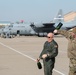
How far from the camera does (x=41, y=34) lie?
68375 millimetres

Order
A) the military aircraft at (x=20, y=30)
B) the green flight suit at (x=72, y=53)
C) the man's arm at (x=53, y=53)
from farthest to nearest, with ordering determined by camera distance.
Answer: the military aircraft at (x=20, y=30), the man's arm at (x=53, y=53), the green flight suit at (x=72, y=53)

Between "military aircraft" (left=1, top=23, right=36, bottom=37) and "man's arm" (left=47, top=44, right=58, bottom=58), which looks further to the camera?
"military aircraft" (left=1, top=23, right=36, bottom=37)

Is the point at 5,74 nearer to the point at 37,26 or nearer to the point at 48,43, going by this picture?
the point at 48,43

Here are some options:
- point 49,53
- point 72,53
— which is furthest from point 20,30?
point 72,53

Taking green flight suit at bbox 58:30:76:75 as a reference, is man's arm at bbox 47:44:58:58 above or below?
below

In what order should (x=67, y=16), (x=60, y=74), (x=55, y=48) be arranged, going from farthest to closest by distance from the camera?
1. (x=67, y=16)
2. (x=60, y=74)
3. (x=55, y=48)

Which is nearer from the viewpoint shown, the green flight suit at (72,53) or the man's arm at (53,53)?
the green flight suit at (72,53)

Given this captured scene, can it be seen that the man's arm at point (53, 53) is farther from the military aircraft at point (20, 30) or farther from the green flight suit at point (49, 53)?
the military aircraft at point (20, 30)

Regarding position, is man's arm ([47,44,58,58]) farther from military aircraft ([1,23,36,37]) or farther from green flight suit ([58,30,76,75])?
military aircraft ([1,23,36,37])

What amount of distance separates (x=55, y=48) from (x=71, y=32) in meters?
1.50

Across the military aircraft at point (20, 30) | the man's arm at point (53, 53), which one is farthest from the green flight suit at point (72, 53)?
A: the military aircraft at point (20, 30)

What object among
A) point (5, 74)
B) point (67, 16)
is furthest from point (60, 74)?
point (67, 16)

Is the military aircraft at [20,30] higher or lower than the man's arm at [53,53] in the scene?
lower

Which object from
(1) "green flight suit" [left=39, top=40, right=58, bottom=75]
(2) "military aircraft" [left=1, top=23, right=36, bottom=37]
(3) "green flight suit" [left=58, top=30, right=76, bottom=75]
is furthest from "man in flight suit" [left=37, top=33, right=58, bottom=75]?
(2) "military aircraft" [left=1, top=23, right=36, bottom=37]
